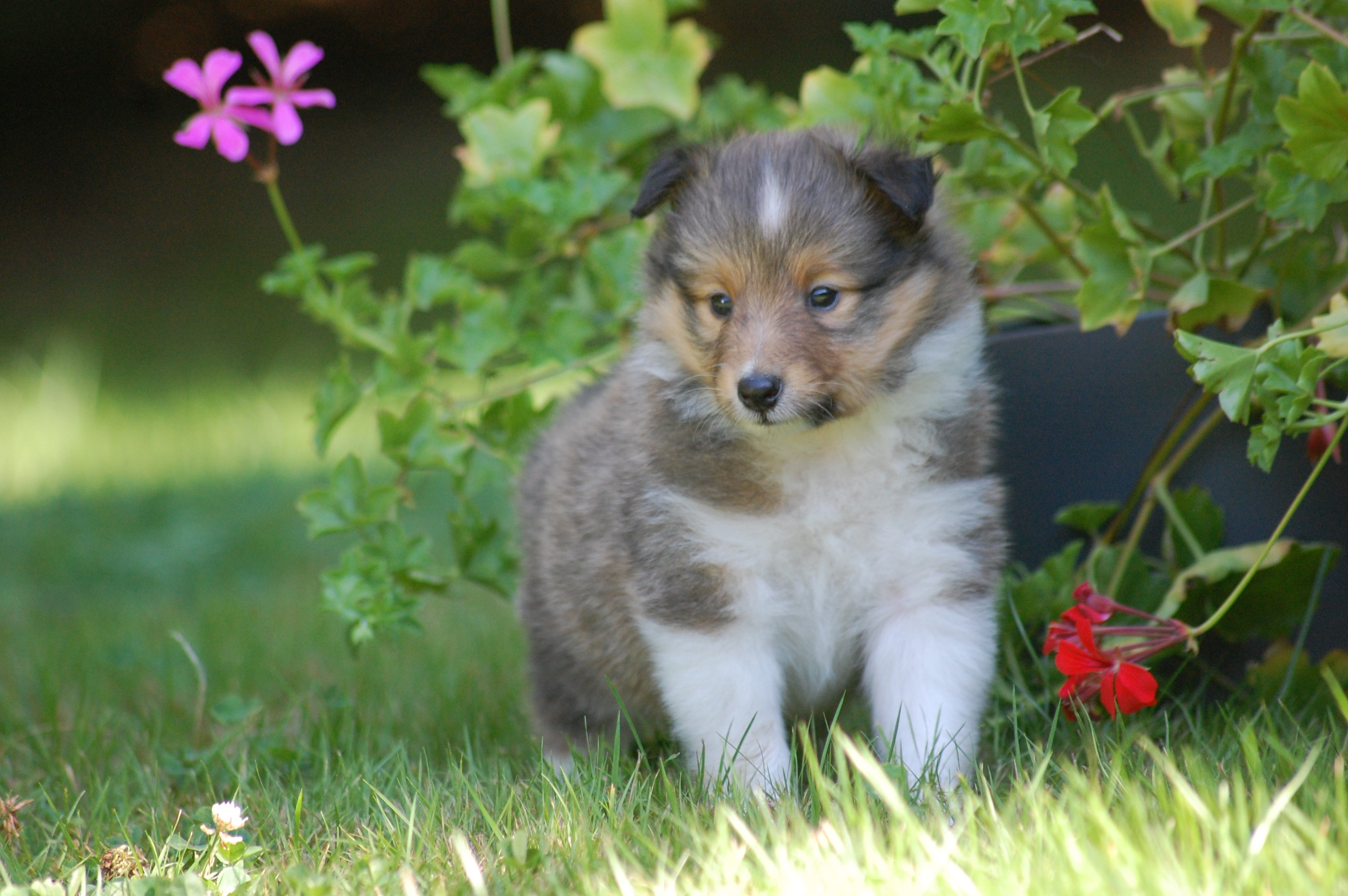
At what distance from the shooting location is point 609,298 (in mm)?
3361

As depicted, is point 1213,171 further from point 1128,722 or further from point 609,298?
point 609,298

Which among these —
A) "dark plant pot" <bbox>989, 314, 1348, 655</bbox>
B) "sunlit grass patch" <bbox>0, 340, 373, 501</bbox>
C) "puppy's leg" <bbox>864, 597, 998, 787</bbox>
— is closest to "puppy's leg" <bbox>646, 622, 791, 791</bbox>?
"puppy's leg" <bbox>864, 597, 998, 787</bbox>

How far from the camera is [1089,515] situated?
2779 mm

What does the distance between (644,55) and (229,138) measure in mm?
1055

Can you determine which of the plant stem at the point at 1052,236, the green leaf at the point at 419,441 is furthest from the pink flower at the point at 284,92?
the plant stem at the point at 1052,236

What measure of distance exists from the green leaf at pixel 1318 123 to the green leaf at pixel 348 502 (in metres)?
1.97

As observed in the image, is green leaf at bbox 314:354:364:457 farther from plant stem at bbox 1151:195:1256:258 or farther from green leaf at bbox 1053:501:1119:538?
plant stem at bbox 1151:195:1256:258

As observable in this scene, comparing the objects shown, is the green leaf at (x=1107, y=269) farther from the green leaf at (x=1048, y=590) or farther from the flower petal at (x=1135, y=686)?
the flower petal at (x=1135, y=686)

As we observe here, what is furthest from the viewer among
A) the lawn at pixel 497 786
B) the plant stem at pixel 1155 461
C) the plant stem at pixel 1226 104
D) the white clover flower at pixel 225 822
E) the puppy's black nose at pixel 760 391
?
the plant stem at pixel 1155 461

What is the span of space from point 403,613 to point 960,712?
4.12 feet

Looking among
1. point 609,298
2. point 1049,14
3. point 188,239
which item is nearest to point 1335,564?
point 1049,14

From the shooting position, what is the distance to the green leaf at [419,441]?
9.80ft

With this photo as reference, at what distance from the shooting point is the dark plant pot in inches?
104

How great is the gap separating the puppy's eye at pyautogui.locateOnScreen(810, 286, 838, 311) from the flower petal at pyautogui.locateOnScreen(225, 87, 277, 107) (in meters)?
1.32
